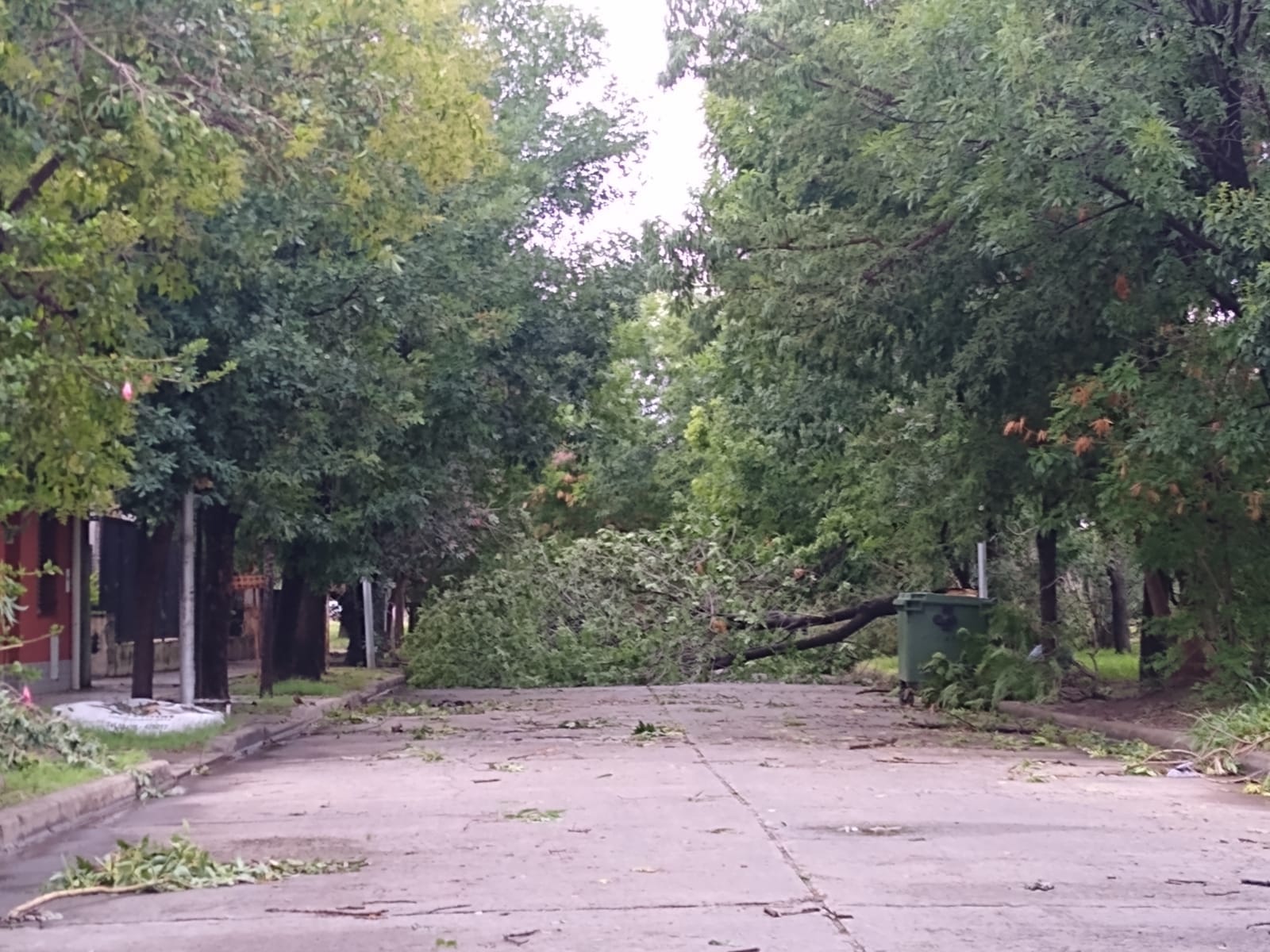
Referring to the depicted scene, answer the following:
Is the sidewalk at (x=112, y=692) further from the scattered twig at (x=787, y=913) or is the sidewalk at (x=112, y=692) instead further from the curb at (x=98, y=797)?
the scattered twig at (x=787, y=913)

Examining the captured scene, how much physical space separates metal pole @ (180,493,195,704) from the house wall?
4.57 m

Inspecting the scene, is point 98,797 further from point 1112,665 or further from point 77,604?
point 1112,665

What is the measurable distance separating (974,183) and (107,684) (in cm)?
1781

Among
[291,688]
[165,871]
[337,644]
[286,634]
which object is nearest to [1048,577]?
[291,688]

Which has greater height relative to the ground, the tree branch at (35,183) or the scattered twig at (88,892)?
the tree branch at (35,183)

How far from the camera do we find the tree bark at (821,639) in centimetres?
3209

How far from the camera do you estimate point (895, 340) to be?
20.5 meters

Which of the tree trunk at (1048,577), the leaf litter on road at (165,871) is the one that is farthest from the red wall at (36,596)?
the tree trunk at (1048,577)

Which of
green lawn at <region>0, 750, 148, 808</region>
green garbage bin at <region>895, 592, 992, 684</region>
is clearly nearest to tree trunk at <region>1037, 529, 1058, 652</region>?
green garbage bin at <region>895, 592, 992, 684</region>

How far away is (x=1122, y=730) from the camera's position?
59.9 ft

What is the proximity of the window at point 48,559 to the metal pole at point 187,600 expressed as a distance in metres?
7.44

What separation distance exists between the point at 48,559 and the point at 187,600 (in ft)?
26.9

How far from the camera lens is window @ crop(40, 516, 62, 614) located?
25.8 meters

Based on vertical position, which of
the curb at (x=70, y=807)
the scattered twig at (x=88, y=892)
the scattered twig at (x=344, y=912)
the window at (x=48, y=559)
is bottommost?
the scattered twig at (x=344, y=912)
